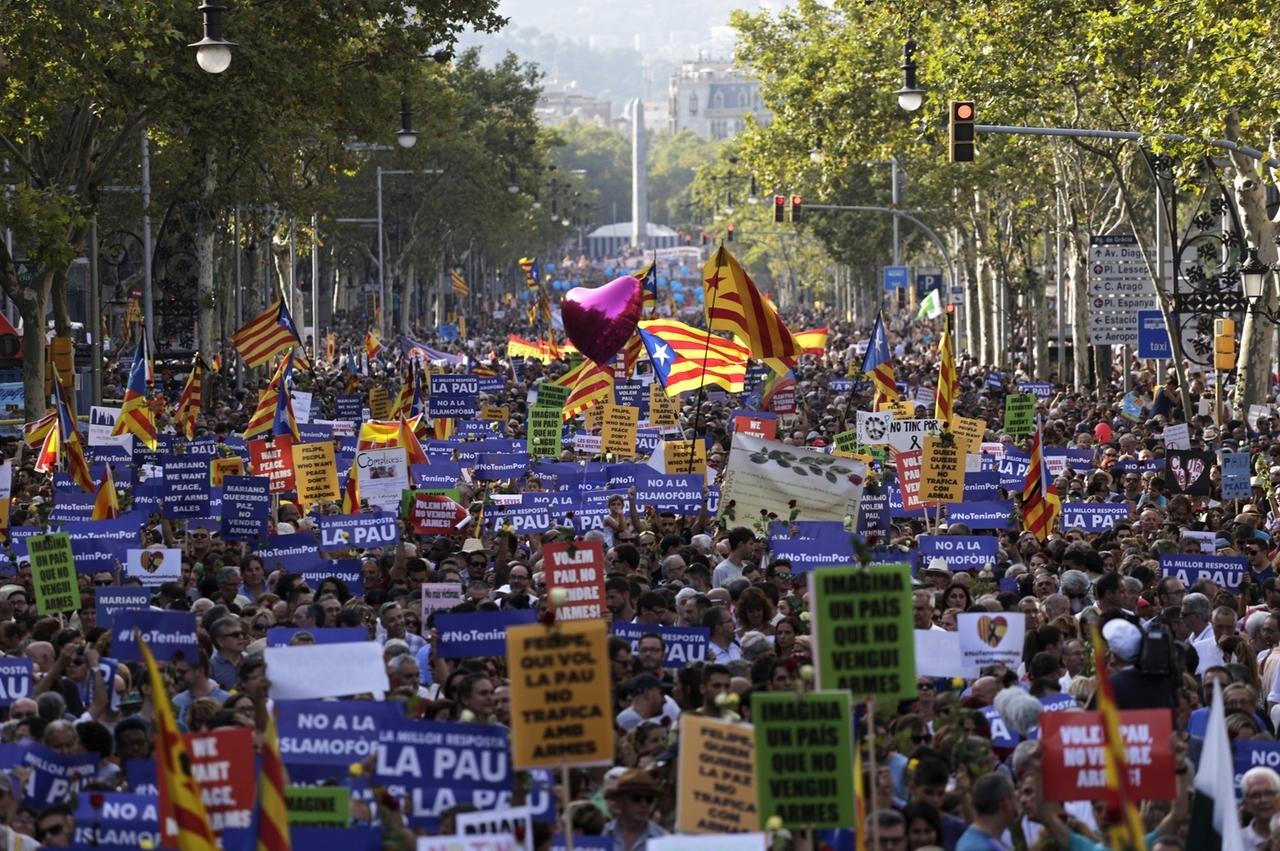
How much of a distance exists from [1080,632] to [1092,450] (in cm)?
1284

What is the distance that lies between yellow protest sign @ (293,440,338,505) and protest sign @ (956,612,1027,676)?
9.38m

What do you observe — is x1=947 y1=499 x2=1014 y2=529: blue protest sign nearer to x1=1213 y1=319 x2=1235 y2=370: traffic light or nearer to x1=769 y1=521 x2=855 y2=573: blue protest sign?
x1=769 y1=521 x2=855 y2=573: blue protest sign

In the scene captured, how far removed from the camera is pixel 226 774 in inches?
352

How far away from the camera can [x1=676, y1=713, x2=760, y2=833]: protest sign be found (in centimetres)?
875

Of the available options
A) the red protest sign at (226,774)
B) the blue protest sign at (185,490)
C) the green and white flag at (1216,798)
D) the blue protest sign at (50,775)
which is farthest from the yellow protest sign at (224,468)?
the green and white flag at (1216,798)

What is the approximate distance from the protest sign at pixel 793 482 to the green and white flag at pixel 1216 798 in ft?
32.4

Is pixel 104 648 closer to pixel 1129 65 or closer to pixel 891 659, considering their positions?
pixel 891 659

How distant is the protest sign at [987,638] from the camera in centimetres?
1234

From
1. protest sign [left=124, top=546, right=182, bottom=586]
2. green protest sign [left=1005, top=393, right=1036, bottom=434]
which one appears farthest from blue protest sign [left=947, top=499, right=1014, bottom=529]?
green protest sign [left=1005, top=393, right=1036, bottom=434]

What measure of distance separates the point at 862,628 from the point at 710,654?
457cm

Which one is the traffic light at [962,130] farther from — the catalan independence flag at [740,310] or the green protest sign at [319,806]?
the green protest sign at [319,806]

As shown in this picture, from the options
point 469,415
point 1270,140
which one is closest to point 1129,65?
point 1270,140

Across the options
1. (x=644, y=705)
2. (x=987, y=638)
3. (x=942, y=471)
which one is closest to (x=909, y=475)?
(x=942, y=471)

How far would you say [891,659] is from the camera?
349 inches
